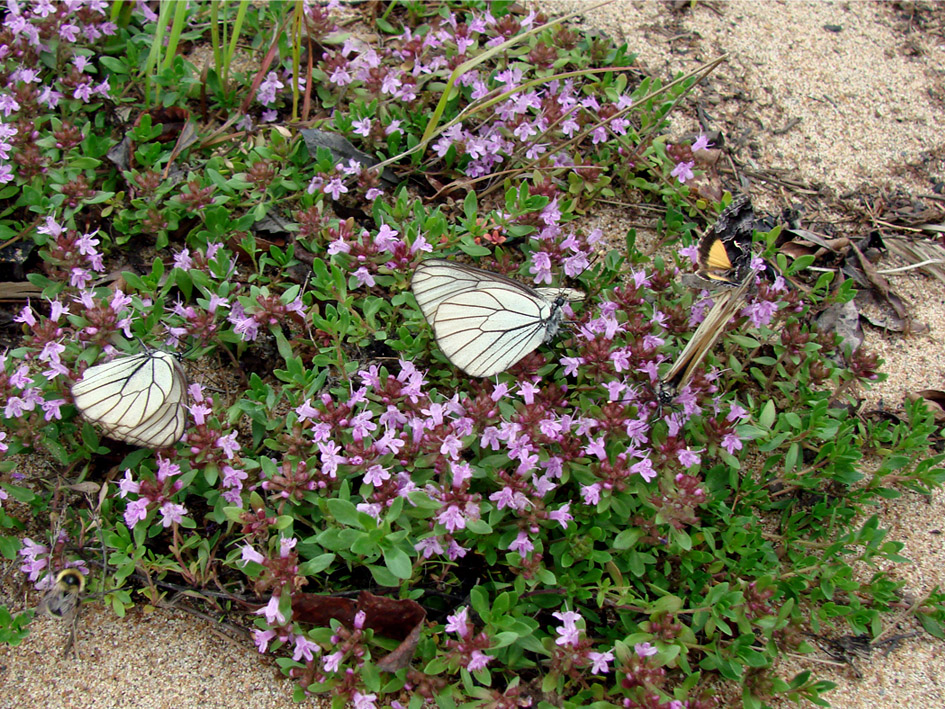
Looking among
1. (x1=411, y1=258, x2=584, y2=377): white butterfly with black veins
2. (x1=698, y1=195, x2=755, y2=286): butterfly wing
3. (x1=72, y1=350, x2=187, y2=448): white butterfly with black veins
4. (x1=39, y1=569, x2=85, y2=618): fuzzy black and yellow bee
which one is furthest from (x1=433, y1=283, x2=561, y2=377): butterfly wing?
(x1=39, y1=569, x2=85, y2=618): fuzzy black and yellow bee

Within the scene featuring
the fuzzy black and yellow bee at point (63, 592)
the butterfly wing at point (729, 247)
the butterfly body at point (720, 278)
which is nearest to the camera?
the fuzzy black and yellow bee at point (63, 592)

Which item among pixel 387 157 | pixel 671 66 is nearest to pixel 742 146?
pixel 671 66

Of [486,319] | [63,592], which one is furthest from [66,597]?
[486,319]

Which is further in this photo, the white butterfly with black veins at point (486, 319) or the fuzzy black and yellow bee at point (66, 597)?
the white butterfly with black veins at point (486, 319)

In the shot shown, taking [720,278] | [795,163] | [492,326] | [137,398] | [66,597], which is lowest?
[66,597]

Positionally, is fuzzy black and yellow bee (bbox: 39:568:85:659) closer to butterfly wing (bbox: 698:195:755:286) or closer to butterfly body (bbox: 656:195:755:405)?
butterfly body (bbox: 656:195:755:405)

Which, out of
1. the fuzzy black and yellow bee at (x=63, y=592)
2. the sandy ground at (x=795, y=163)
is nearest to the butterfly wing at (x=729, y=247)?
the sandy ground at (x=795, y=163)

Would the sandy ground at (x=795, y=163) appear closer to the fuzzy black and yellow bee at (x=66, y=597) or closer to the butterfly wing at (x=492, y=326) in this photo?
the fuzzy black and yellow bee at (x=66, y=597)

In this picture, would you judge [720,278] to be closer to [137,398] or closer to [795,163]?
[795,163]
